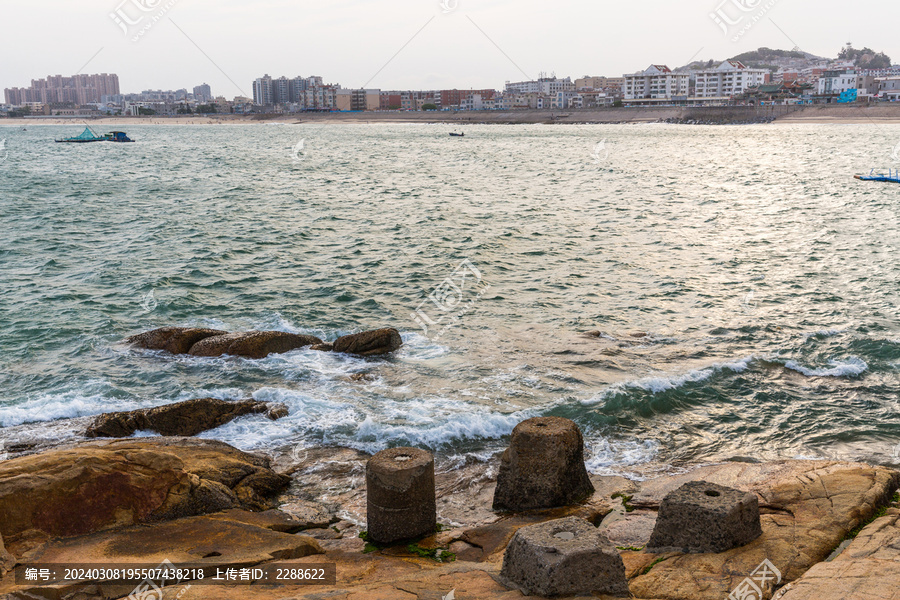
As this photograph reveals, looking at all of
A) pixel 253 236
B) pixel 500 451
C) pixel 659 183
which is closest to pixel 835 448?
pixel 500 451

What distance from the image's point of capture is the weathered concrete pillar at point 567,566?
6.55 metres

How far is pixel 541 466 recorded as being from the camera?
32.1 feet

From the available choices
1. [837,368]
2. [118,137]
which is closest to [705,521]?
[837,368]

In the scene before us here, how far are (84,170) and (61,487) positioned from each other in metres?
72.7

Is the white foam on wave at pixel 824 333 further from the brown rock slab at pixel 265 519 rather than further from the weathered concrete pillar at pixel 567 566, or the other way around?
the brown rock slab at pixel 265 519

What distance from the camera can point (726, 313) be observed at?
20.7 meters

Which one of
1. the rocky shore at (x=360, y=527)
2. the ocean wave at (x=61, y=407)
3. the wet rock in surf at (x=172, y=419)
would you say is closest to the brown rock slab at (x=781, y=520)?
the rocky shore at (x=360, y=527)

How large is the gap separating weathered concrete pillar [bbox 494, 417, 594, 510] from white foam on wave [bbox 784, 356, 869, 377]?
28.3 ft

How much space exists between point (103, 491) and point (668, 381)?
11337 millimetres

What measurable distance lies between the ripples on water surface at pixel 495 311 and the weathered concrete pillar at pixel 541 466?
2150mm

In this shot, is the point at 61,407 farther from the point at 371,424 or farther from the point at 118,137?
the point at 118,137

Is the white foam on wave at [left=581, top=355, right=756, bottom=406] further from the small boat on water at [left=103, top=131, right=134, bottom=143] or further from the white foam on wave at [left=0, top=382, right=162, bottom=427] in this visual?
the small boat on water at [left=103, top=131, right=134, bottom=143]
